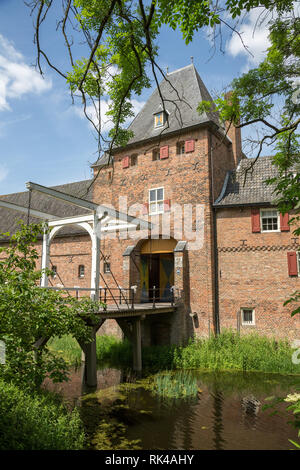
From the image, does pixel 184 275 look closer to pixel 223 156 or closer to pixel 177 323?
pixel 177 323

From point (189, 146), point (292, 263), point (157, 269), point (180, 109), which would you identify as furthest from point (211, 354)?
point (180, 109)

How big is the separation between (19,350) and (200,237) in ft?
34.5

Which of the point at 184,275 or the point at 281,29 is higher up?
the point at 281,29

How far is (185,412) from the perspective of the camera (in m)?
8.13

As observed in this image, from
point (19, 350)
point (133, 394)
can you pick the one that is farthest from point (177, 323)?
point (19, 350)

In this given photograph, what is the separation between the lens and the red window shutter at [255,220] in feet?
47.0

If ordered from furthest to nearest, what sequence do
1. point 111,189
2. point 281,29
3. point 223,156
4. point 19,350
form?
point 111,189
point 223,156
point 19,350
point 281,29


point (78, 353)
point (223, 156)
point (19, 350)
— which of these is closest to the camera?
point (19, 350)

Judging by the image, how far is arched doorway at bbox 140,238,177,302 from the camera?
16484 millimetres

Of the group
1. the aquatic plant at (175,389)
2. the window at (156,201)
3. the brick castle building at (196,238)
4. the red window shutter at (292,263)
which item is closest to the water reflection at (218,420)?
the aquatic plant at (175,389)

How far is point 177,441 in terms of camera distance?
654 centimetres

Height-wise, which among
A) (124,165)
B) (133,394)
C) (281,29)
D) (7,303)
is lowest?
(133,394)

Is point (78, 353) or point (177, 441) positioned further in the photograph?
point (78, 353)

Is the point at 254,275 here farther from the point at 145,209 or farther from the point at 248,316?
the point at 145,209
